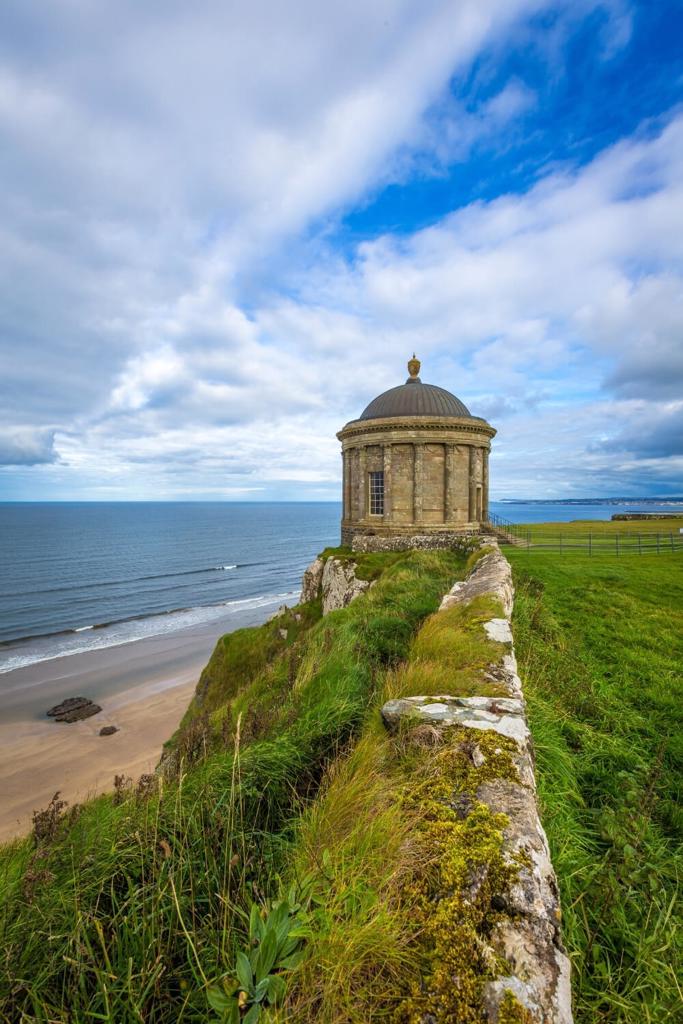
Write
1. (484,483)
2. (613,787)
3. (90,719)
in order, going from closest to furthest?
(613,787) < (90,719) < (484,483)

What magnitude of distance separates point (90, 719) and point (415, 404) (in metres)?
22.6

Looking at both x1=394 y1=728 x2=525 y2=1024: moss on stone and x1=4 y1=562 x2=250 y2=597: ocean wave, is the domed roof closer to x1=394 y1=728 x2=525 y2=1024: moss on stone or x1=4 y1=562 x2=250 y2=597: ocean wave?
x1=394 y1=728 x2=525 y2=1024: moss on stone

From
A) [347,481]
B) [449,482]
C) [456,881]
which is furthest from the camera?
[347,481]

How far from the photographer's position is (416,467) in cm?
2269

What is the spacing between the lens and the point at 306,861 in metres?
2.27

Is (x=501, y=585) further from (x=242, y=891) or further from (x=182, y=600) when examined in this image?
(x=182, y=600)

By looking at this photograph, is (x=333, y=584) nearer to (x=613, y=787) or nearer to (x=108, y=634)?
(x=613, y=787)

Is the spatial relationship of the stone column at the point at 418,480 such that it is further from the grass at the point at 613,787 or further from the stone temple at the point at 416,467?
the grass at the point at 613,787

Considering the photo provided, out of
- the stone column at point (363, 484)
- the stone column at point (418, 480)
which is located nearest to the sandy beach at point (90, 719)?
the stone column at point (363, 484)

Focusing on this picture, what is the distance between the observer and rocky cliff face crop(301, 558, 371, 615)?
55.1 feet

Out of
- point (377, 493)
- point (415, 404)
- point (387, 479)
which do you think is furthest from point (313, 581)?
point (415, 404)

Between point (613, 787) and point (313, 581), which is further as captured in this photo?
point (313, 581)

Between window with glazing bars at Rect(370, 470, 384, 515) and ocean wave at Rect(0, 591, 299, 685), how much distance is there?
21.3 m

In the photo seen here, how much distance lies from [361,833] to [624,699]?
17.2ft
